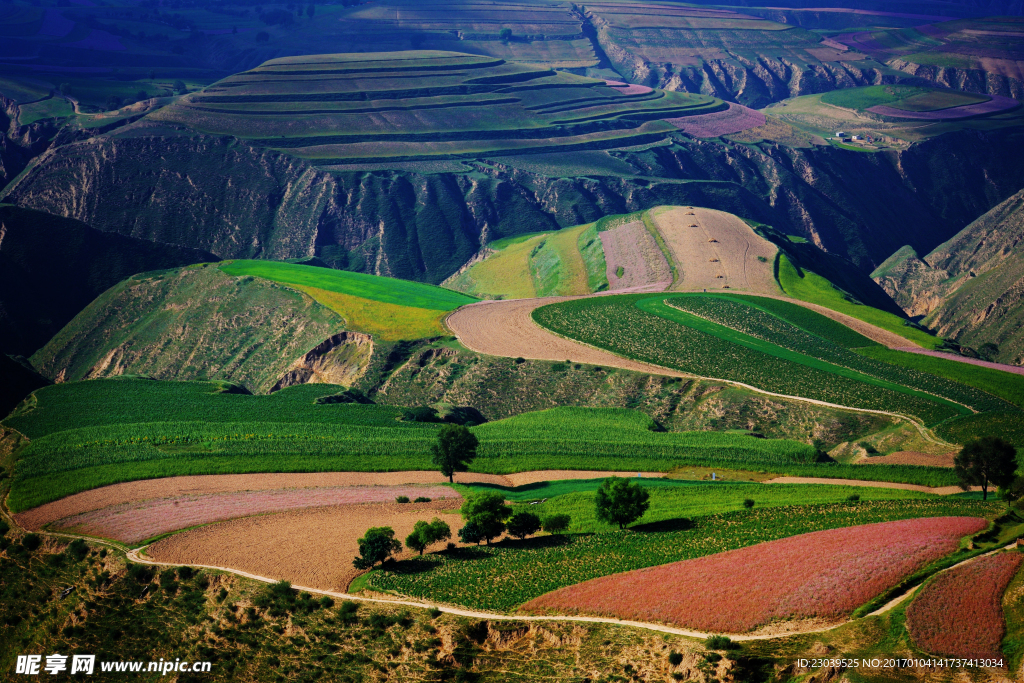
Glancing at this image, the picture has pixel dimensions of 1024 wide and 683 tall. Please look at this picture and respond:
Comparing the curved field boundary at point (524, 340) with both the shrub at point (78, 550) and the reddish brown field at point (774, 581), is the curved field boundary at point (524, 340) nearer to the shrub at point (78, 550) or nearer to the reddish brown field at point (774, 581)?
the reddish brown field at point (774, 581)

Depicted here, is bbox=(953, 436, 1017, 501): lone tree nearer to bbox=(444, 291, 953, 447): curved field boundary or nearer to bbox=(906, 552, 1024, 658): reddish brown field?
bbox=(906, 552, 1024, 658): reddish brown field

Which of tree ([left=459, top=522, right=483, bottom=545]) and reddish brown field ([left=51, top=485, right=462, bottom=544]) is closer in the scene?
tree ([left=459, top=522, right=483, bottom=545])

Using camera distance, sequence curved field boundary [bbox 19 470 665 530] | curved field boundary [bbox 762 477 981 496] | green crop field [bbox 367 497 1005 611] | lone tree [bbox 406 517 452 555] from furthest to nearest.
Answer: curved field boundary [bbox 762 477 981 496] → curved field boundary [bbox 19 470 665 530] → lone tree [bbox 406 517 452 555] → green crop field [bbox 367 497 1005 611]

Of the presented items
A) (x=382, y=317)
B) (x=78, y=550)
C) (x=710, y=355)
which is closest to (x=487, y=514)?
(x=78, y=550)

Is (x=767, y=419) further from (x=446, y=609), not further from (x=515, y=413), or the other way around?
(x=446, y=609)

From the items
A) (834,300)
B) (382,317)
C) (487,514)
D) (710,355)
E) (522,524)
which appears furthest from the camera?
(834,300)

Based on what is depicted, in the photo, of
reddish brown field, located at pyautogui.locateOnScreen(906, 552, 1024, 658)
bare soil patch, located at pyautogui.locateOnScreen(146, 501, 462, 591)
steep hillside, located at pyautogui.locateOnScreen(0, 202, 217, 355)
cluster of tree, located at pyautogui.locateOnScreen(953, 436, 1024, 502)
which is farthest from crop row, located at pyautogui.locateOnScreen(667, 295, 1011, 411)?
steep hillside, located at pyautogui.locateOnScreen(0, 202, 217, 355)

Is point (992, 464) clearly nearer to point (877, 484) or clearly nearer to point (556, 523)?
point (877, 484)
